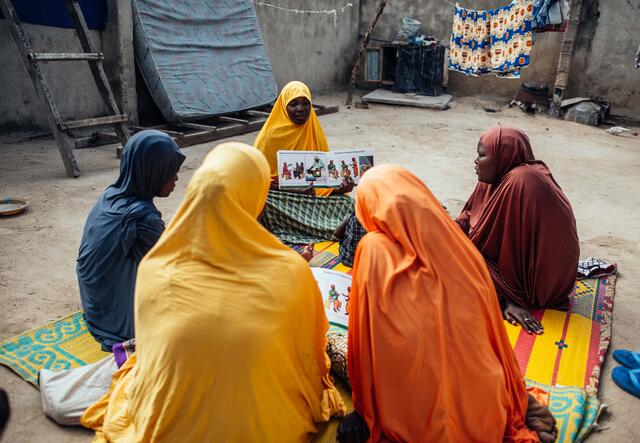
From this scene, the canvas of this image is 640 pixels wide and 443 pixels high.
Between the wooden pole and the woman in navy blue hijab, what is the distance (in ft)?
32.6

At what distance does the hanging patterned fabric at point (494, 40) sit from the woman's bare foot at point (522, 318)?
25.0 feet

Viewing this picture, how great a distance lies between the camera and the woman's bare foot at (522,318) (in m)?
3.11

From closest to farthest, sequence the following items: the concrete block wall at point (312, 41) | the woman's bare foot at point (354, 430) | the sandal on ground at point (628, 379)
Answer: the woman's bare foot at point (354, 430)
the sandal on ground at point (628, 379)
the concrete block wall at point (312, 41)

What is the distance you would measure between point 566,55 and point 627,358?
9618 mm

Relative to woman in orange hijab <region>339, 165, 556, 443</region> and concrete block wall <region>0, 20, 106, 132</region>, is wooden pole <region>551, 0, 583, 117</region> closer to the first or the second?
concrete block wall <region>0, 20, 106, 132</region>

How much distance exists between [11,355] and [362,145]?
5.95m

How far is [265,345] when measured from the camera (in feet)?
5.63

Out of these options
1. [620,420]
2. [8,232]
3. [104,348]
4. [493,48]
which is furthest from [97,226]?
[493,48]

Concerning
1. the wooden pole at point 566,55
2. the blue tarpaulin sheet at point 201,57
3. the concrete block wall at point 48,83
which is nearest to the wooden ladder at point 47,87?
the concrete block wall at point 48,83

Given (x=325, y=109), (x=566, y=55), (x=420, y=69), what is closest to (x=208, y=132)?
(x=325, y=109)

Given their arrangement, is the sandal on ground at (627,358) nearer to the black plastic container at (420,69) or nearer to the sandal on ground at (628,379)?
the sandal on ground at (628,379)

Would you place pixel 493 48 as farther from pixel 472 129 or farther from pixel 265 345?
pixel 265 345

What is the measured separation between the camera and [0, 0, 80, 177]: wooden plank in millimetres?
5301

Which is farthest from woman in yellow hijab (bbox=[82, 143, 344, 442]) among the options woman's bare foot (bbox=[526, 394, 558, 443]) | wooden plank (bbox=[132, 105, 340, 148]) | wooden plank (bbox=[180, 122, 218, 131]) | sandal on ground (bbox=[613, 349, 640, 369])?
wooden plank (bbox=[180, 122, 218, 131])
